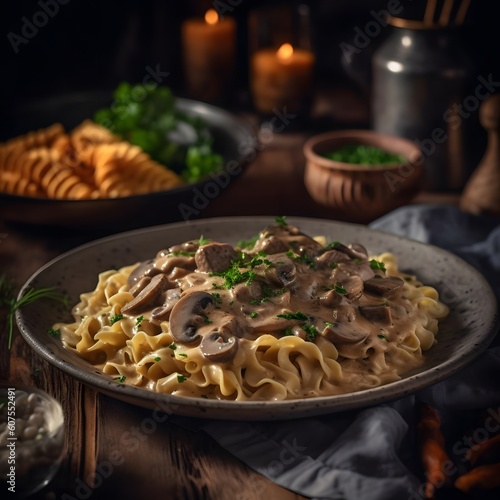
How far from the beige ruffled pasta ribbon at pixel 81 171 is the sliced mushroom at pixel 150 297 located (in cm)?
218

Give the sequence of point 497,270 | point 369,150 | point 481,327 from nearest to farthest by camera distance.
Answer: point 481,327
point 497,270
point 369,150

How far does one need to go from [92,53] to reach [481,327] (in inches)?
285

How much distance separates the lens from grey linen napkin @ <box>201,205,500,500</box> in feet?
12.7

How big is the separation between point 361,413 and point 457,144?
14.4 feet

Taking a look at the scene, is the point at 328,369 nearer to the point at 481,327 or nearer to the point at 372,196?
the point at 481,327

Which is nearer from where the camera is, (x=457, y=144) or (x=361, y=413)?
(x=361, y=413)

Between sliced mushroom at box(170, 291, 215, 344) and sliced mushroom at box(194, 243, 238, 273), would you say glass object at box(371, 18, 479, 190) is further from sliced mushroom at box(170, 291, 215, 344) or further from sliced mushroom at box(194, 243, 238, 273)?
sliced mushroom at box(170, 291, 215, 344)

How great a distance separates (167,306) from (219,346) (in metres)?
0.55

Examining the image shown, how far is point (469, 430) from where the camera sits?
443cm

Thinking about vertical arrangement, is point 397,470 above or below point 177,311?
below

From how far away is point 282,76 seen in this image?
9500mm

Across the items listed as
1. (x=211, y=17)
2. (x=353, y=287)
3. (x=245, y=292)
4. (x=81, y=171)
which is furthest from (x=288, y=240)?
(x=211, y=17)

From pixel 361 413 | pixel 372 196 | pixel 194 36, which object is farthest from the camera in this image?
pixel 194 36

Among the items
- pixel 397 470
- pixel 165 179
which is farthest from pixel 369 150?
pixel 397 470
